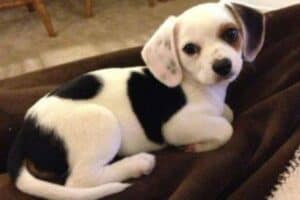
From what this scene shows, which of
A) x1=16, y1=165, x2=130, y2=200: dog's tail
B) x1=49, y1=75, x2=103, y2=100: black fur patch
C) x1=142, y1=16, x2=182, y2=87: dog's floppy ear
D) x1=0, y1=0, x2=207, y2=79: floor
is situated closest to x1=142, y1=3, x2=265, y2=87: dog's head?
x1=142, y1=16, x2=182, y2=87: dog's floppy ear

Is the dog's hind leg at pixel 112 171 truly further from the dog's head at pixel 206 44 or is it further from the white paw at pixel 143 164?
the dog's head at pixel 206 44

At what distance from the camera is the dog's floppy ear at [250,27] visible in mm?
1252

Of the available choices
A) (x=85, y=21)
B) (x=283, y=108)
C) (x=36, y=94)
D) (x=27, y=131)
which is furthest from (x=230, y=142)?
(x=85, y=21)

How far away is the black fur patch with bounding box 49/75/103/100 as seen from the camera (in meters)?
1.23

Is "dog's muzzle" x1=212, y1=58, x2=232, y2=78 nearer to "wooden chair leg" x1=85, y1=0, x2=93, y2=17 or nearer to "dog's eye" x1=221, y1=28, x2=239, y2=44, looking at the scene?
"dog's eye" x1=221, y1=28, x2=239, y2=44

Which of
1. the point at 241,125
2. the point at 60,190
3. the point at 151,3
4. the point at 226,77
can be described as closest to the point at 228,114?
the point at 241,125

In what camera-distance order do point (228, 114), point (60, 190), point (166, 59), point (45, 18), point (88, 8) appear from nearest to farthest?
point (60, 190) → point (166, 59) → point (228, 114) → point (45, 18) → point (88, 8)

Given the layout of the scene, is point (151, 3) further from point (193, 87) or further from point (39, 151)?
point (39, 151)

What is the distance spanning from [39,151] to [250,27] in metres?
0.57

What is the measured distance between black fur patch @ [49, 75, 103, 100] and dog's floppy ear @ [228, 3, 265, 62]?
14.3 inches

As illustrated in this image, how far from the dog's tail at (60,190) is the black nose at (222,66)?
323mm

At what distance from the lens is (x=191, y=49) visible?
47.1 inches

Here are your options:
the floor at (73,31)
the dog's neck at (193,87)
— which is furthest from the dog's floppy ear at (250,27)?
the floor at (73,31)

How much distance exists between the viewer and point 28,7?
10.4ft
